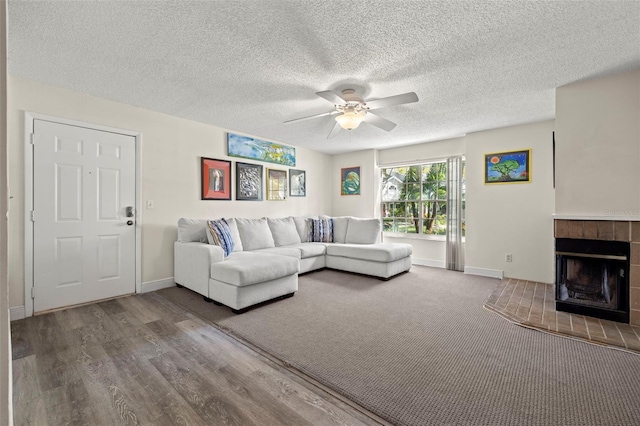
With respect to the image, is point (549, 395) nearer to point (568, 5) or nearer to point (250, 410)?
point (250, 410)

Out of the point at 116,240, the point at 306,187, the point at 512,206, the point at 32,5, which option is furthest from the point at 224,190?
the point at 512,206

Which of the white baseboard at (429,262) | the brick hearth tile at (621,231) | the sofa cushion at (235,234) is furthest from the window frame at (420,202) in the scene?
the sofa cushion at (235,234)

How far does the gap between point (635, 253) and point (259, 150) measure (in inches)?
193

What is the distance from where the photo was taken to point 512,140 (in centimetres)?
420

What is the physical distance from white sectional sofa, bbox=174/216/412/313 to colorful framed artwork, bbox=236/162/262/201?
1.59 ft

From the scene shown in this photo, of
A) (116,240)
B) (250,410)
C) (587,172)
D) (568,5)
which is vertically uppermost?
(568,5)

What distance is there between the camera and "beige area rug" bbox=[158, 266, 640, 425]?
1510 mm

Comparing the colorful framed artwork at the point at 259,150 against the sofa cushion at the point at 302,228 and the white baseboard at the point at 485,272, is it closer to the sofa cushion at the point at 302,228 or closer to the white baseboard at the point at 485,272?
the sofa cushion at the point at 302,228

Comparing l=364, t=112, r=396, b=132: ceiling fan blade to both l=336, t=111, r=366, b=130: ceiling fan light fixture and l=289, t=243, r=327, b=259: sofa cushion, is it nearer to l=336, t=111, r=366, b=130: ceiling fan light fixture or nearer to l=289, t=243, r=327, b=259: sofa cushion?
l=336, t=111, r=366, b=130: ceiling fan light fixture

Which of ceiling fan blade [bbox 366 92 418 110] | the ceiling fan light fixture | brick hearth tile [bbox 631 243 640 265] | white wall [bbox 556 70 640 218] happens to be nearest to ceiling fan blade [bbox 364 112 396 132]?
the ceiling fan light fixture

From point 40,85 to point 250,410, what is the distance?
146 inches

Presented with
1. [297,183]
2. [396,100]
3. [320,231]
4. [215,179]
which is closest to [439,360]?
[396,100]

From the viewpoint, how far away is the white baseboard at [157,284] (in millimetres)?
3535

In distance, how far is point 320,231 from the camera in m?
5.23
